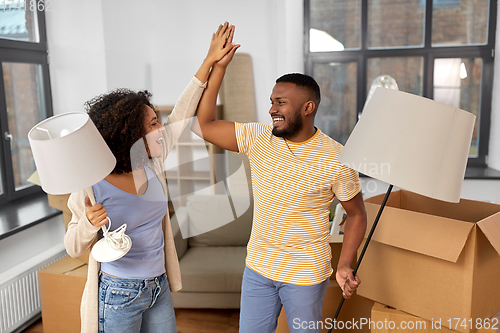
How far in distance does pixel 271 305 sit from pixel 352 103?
3.01 meters

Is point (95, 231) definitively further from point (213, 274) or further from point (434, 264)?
point (213, 274)

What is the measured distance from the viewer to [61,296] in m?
2.17

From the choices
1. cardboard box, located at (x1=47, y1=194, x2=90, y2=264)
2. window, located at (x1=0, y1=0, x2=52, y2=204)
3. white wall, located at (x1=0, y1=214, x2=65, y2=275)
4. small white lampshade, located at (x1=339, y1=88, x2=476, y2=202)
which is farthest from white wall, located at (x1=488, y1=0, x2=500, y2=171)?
window, located at (x1=0, y1=0, x2=52, y2=204)

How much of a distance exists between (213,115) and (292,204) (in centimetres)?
37

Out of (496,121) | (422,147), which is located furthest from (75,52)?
(496,121)

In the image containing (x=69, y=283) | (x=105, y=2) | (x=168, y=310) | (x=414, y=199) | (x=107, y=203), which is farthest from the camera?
(x=105, y=2)

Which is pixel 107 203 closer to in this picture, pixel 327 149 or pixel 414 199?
pixel 327 149

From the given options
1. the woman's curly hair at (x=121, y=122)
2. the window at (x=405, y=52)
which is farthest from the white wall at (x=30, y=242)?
the window at (x=405, y=52)

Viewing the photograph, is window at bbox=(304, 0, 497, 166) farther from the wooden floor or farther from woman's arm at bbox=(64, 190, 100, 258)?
woman's arm at bbox=(64, 190, 100, 258)

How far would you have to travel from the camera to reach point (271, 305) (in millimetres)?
1331

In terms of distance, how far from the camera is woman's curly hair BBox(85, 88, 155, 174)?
43.7 inches

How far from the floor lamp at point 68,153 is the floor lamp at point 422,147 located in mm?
619

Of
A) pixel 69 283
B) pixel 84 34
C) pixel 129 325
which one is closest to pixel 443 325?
pixel 129 325

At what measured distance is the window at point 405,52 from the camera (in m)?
3.70
